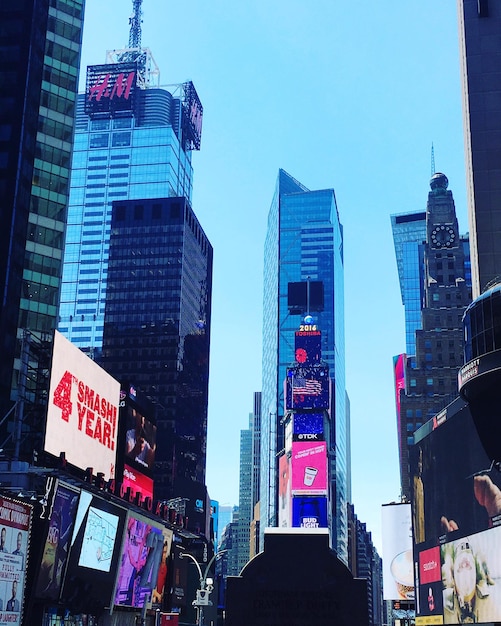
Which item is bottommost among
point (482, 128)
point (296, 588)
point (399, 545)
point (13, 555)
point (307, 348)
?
point (296, 588)

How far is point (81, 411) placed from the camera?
6184 centimetres

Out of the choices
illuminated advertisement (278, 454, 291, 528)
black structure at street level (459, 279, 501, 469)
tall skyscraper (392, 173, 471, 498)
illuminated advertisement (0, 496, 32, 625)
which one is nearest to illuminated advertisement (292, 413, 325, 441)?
illuminated advertisement (278, 454, 291, 528)

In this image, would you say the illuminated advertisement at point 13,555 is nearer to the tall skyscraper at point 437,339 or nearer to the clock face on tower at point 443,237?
the tall skyscraper at point 437,339

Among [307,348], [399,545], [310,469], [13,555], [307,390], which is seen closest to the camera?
[13,555]

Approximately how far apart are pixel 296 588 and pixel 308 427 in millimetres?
144688

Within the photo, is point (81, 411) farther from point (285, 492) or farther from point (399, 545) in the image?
point (285, 492)

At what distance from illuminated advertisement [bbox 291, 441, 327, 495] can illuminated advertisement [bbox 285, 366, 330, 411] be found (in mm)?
8535

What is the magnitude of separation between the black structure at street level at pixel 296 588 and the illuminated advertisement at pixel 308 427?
144 metres

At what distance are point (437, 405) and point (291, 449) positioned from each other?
29.7 meters

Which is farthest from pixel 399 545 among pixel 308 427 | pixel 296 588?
pixel 296 588

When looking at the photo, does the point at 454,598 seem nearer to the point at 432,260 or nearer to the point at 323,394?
the point at 323,394

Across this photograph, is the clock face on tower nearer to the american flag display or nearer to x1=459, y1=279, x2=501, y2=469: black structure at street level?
the american flag display

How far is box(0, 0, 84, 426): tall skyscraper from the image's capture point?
8319cm

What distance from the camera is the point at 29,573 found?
49188 mm
